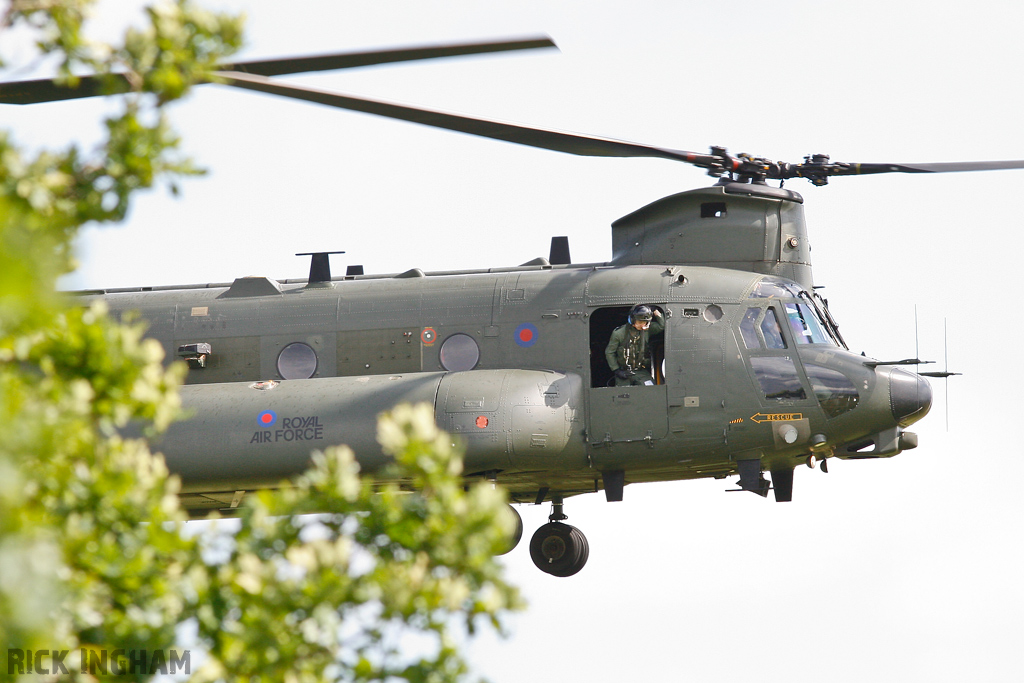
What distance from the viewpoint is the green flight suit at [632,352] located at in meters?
13.9

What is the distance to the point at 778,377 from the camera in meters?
13.7

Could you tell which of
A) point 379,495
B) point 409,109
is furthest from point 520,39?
point 379,495

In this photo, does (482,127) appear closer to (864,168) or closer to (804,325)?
(804,325)

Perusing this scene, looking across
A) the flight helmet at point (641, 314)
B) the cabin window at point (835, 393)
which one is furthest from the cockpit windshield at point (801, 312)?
the flight helmet at point (641, 314)

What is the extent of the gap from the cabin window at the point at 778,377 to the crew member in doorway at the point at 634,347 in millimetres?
1196

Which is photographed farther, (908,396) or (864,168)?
(864,168)

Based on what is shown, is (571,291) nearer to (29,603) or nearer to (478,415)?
(478,415)

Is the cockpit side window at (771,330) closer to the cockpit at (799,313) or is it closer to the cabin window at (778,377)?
the cockpit at (799,313)

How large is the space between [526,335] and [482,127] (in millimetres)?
3498

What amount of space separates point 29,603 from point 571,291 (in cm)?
1141

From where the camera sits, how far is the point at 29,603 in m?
3.22

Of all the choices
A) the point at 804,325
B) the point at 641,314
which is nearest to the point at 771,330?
the point at 804,325

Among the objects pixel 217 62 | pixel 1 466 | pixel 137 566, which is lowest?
pixel 137 566

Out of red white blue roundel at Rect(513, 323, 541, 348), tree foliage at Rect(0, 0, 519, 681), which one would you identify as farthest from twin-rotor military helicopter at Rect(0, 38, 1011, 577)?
tree foliage at Rect(0, 0, 519, 681)
